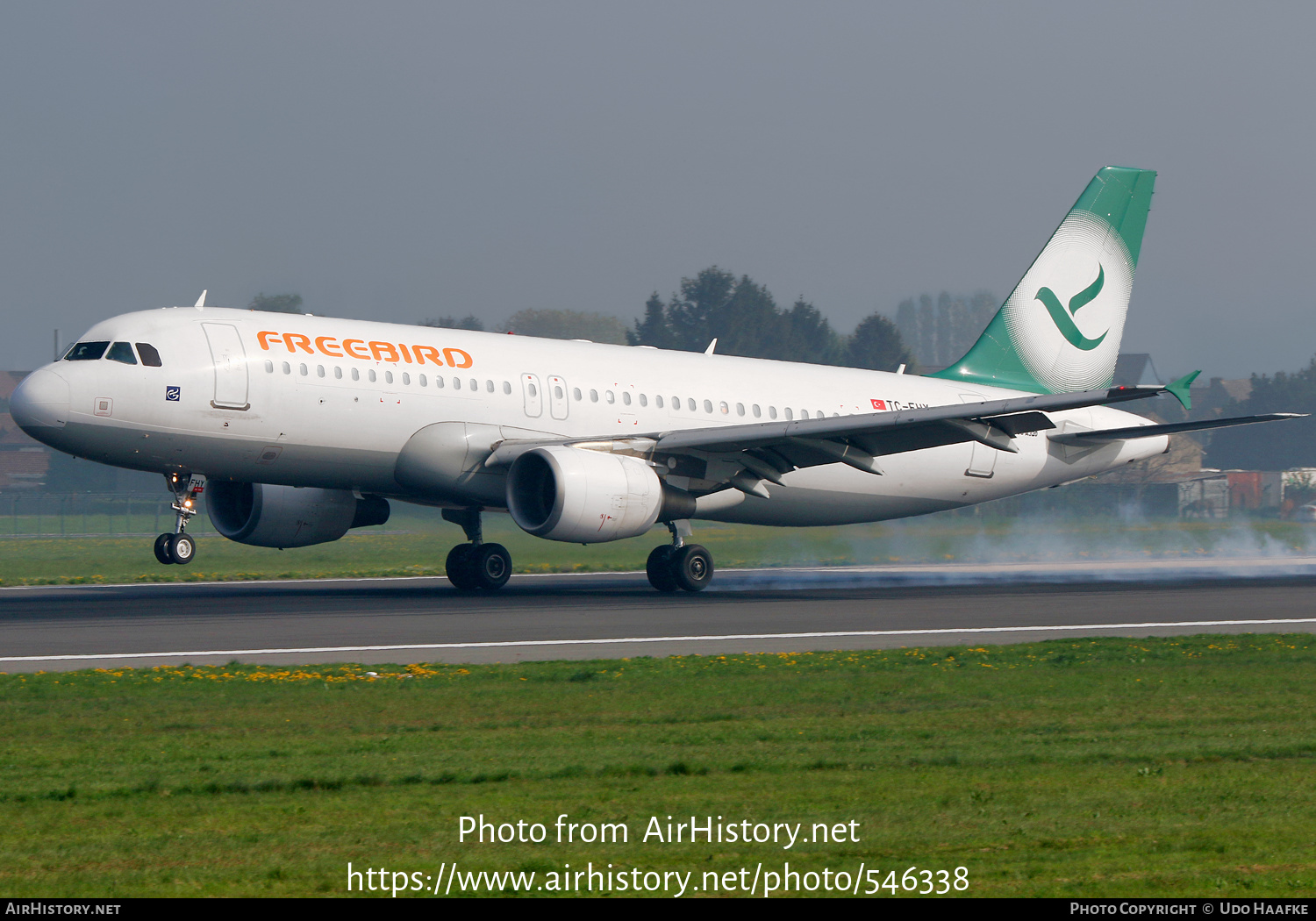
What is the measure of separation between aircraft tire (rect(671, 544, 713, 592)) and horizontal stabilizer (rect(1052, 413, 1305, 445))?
8926 millimetres

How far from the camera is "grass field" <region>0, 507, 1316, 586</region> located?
36.1 meters

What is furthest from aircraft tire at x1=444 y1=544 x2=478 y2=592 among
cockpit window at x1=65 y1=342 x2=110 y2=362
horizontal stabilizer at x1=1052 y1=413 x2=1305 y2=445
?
horizontal stabilizer at x1=1052 y1=413 x2=1305 y2=445

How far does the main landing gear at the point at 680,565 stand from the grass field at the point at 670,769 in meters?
11.4

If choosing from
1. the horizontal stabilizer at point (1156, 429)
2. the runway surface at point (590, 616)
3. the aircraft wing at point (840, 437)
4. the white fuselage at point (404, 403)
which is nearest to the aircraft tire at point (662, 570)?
the runway surface at point (590, 616)

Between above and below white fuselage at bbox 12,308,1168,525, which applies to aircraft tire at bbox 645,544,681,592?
below

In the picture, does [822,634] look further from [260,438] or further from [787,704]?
[260,438]

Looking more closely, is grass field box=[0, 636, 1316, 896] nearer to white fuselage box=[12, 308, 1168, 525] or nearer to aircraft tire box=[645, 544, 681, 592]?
white fuselage box=[12, 308, 1168, 525]

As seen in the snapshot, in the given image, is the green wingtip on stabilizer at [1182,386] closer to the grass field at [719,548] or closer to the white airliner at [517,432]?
the white airliner at [517,432]

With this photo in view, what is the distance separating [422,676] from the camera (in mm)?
15094

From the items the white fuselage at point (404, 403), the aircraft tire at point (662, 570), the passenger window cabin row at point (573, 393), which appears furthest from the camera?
the aircraft tire at point (662, 570)

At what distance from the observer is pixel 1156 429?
28.8 metres

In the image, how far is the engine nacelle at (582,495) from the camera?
24.0m

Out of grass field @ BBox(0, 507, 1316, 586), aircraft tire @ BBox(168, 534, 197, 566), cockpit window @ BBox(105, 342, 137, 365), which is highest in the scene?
cockpit window @ BBox(105, 342, 137, 365)

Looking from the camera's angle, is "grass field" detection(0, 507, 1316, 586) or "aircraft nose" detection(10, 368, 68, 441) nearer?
"aircraft nose" detection(10, 368, 68, 441)
